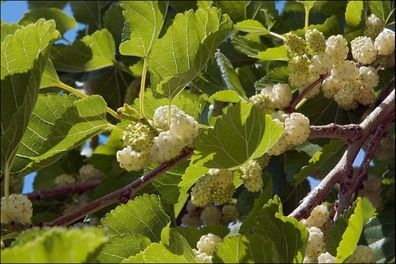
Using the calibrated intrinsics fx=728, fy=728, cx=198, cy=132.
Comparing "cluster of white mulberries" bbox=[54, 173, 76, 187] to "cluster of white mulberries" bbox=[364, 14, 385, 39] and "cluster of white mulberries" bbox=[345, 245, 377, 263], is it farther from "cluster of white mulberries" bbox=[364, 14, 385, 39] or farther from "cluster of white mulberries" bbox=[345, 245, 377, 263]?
"cluster of white mulberries" bbox=[345, 245, 377, 263]

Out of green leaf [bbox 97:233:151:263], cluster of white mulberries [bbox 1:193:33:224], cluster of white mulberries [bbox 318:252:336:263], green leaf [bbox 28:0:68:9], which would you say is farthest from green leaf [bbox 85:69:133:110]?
cluster of white mulberries [bbox 318:252:336:263]

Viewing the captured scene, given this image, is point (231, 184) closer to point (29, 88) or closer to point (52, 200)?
point (29, 88)

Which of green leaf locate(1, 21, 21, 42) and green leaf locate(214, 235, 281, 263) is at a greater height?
green leaf locate(1, 21, 21, 42)

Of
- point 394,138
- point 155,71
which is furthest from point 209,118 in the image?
point 394,138

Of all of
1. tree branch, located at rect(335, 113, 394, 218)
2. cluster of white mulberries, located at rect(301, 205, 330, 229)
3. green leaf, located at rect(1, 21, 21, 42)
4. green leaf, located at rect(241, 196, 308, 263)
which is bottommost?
tree branch, located at rect(335, 113, 394, 218)

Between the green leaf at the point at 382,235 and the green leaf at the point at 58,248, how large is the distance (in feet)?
2.74

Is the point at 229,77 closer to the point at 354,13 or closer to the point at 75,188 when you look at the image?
the point at 354,13

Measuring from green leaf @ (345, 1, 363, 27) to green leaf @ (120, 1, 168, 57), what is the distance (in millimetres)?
488

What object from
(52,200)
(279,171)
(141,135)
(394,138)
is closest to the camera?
(141,135)

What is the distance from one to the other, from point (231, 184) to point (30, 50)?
0.46 m

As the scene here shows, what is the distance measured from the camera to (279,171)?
6.11 feet

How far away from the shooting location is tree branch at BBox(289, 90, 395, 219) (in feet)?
4.12

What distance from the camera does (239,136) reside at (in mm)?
1140

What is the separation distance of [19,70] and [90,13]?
1383mm
